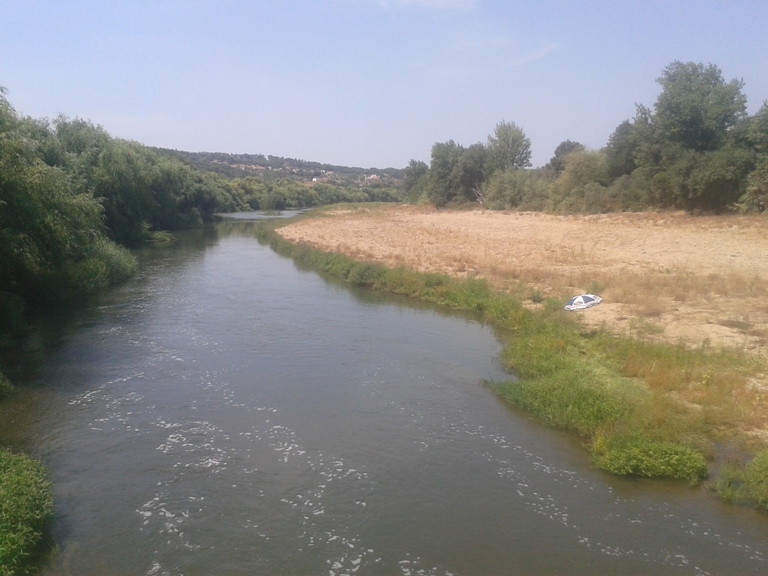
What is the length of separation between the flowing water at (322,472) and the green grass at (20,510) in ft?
1.17

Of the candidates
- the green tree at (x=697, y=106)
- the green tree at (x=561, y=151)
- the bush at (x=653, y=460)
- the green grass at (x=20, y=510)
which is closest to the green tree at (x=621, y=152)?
the green tree at (x=697, y=106)

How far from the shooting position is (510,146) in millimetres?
78125

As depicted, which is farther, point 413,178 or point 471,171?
point 413,178

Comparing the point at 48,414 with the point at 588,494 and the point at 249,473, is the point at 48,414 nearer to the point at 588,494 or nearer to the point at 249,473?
the point at 249,473

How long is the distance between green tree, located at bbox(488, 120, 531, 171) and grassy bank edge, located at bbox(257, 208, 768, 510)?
61921 millimetres

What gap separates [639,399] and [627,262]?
15.0 metres

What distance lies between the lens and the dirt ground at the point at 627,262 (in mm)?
16672

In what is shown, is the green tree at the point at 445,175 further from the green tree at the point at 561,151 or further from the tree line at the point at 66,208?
the tree line at the point at 66,208

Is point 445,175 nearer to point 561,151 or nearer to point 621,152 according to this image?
point 561,151

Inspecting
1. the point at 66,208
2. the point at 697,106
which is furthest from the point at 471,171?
the point at 66,208

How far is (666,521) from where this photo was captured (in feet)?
28.8

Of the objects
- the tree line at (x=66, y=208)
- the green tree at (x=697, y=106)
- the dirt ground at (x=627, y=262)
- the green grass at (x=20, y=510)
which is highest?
the green tree at (x=697, y=106)

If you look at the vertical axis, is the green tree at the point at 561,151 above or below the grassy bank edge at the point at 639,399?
above

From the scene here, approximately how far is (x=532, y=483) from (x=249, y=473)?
15.7 feet
